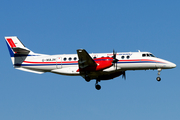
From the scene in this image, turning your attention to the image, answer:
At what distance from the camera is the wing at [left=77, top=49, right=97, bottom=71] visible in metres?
33.9

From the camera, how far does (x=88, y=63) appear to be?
116 ft

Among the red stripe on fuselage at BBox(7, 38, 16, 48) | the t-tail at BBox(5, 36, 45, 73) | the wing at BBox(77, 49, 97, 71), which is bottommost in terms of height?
the wing at BBox(77, 49, 97, 71)

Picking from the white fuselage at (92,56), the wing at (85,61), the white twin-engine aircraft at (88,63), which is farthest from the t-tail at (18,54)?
the wing at (85,61)

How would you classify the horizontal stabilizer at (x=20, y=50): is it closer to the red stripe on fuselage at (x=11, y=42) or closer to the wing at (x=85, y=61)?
the red stripe on fuselage at (x=11, y=42)

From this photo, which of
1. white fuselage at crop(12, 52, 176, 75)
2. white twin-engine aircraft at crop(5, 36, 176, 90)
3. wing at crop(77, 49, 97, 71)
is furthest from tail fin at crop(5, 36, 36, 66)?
wing at crop(77, 49, 97, 71)

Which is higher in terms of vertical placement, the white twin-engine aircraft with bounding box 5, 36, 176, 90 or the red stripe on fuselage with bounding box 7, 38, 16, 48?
the red stripe on fuselage with bounding box 7, 38, 16, 48

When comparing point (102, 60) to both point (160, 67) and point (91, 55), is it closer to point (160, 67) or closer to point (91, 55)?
point (91, 55)

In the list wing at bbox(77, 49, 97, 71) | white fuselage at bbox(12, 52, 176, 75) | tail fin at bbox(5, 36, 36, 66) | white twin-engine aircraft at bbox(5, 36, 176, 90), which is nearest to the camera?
wing at bbox(77, 49, 97, 71)

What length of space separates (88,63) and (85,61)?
56 centimetres

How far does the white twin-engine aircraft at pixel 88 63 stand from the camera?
35.6 meters

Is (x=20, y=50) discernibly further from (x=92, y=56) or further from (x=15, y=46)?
(x=92, y=56)

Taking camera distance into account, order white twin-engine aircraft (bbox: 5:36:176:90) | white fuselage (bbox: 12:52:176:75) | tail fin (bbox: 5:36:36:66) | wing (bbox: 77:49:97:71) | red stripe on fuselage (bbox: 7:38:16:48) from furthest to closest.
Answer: red stripe on fuselage (bbox: 7:38:16:48) < tail fin (bbox: 5:36:36:66) < white fuselage (bbox: 12:52:176:75) < white twin-engine aircraft (bbox: 5:36:176:90) < wing (bbox: 77:49:97:71)

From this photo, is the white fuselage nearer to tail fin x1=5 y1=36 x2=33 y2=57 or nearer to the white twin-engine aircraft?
the white twin-engine aircraft

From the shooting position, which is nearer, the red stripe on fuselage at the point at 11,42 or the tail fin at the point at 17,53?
the tail fin at the point at 17,53
